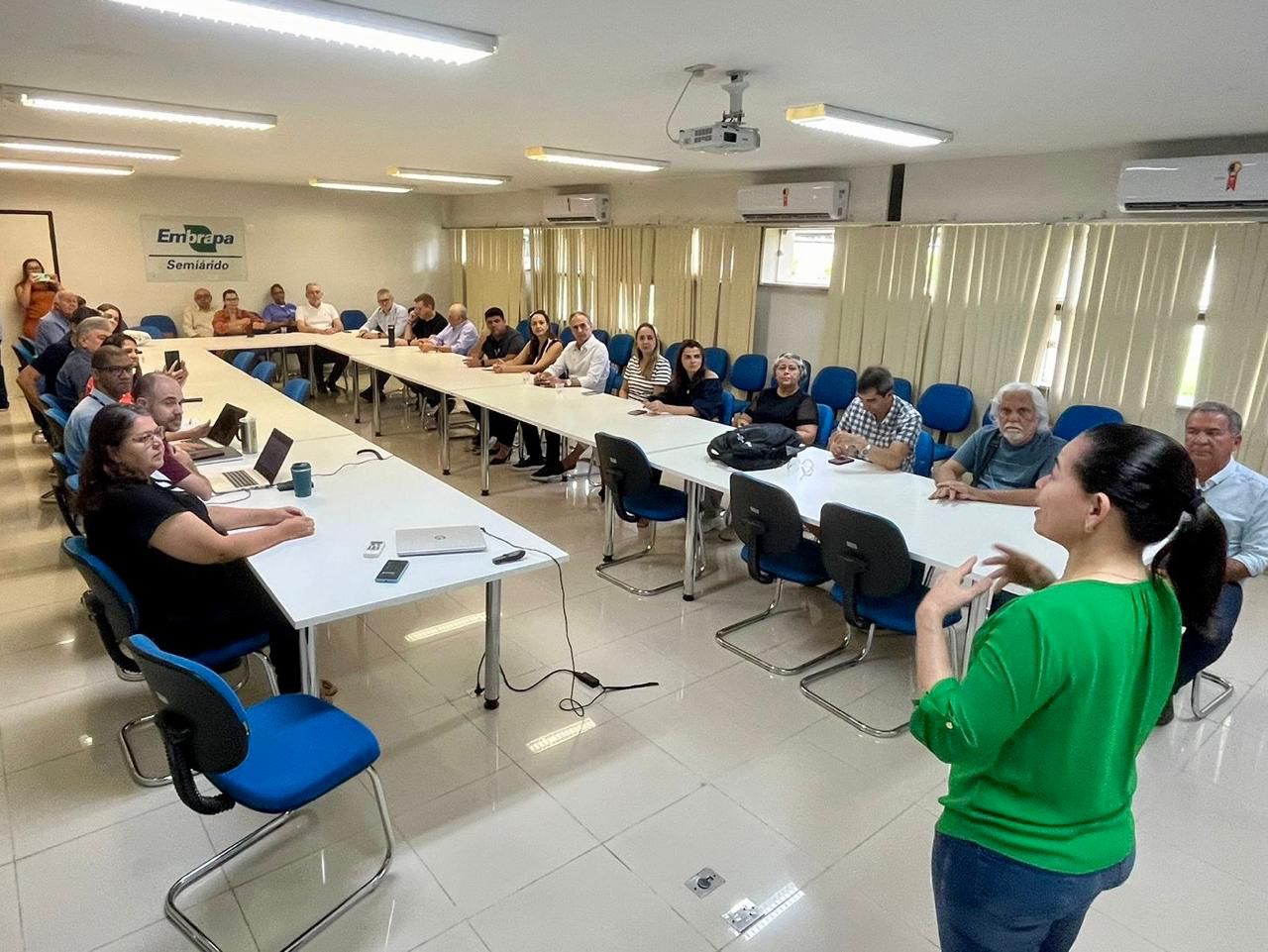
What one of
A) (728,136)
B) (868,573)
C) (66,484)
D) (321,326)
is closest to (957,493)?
(868,573)

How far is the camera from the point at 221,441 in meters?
4.00

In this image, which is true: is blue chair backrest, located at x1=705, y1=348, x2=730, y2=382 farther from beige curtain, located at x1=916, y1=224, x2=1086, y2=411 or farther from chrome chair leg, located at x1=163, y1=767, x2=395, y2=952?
chrome chair leg, located at x1=163, y1=767, x2=395, y2=952

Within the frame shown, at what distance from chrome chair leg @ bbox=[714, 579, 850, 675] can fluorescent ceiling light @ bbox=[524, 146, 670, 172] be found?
10.5ft

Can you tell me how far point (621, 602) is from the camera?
3898mm

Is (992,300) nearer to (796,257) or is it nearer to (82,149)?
(796,257)

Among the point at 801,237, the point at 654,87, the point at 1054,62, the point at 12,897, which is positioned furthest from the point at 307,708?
the point at 801,237

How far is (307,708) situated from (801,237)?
20.3 ft

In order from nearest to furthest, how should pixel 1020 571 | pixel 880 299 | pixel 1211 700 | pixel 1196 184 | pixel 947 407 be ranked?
pixel 1020 571 → pixel 1211 700 → pixel 1196 184 → pixel 947 407 → pixel 880 299

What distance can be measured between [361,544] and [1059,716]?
90.5 inches

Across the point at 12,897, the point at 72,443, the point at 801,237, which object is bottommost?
the point at 12,897

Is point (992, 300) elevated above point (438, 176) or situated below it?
below

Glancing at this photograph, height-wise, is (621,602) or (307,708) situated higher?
(307,708)

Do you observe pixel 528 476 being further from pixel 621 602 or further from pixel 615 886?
pixel 615 886

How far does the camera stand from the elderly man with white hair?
10.9 feet
